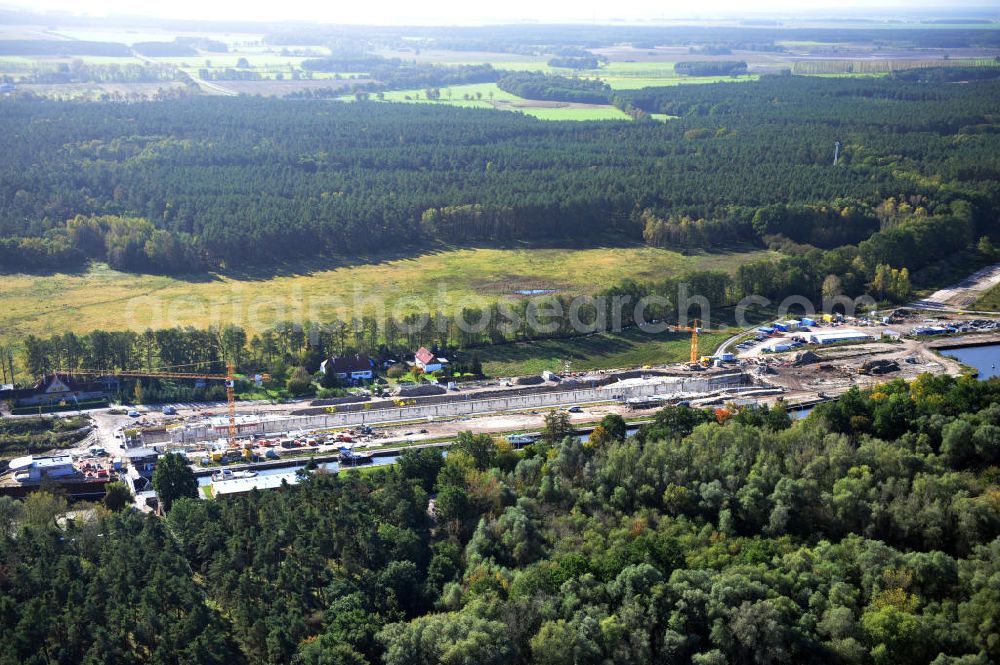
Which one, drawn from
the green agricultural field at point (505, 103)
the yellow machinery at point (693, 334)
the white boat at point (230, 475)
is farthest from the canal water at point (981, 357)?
the green agricultural field at point (505, 103)

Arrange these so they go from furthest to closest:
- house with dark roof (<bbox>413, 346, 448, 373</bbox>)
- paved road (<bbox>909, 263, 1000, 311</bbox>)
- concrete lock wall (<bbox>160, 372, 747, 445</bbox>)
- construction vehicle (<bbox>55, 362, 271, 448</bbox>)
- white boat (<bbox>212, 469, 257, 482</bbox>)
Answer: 1. paved road (<bbox>909, 263, 1000, 311</bbox>)
2. house with dark roof (<bbox>413, 346, 448, 373</bbox>)
3. construction vehicle (<bbox>55, 362, 271, 448</bbox>)
4. concrete lock wall (<bbox>160, 372, 747, 445</bbox>)
5. white boat (<bbox>212, 469, 257, 482</bbox>)

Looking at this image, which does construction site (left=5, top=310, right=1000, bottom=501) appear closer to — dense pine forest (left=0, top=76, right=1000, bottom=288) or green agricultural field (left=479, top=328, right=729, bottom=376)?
green agricultural field (left=479, top=328, right=729, bottom=376)

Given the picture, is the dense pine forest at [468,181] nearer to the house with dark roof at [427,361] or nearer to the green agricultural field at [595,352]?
the green agricultural field at [595,352]

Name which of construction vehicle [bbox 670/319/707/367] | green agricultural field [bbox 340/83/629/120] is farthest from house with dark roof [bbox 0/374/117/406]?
green agricultural field [bbox 340/83/629/120]

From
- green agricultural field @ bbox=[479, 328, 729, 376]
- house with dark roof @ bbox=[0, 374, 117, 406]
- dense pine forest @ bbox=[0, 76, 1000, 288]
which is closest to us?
house with dark roof @ bbox=[0, 374, 117, 406]

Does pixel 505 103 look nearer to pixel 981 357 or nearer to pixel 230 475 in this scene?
pixel 981 357

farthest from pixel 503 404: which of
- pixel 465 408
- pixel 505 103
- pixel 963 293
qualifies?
pixel 505 103

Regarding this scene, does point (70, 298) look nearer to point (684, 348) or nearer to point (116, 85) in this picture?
point (684, 348)
